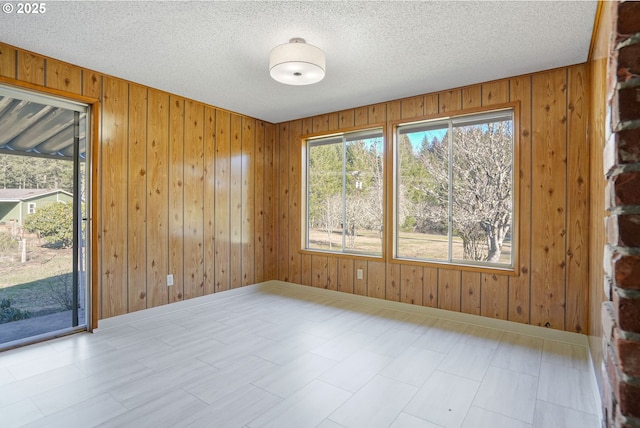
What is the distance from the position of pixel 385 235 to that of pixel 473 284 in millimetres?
1132

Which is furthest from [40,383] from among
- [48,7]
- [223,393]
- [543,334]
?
[543,334]

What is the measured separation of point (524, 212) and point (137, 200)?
4.02 m

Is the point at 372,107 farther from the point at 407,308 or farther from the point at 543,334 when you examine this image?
the point at 543,334

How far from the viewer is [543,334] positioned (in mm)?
3105

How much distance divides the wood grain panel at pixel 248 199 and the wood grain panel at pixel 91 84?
187 cm

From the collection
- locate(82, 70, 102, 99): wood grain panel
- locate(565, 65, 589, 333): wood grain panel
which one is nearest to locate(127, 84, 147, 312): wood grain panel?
locate(82, 70, 102, 99): wood grain panel

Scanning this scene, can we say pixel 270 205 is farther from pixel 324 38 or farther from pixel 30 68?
pixel 30 68

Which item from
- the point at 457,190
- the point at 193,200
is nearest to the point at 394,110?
the point at 457,190

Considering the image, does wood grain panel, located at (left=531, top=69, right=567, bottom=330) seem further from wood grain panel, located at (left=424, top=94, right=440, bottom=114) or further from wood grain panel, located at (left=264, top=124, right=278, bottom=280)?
wood grain panel, located at (left=264, top=124, right=278, bottom=280)

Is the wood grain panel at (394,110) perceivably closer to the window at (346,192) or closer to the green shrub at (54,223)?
the window at (346,192)

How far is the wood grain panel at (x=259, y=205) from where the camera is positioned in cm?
499

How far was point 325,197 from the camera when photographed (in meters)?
4.88

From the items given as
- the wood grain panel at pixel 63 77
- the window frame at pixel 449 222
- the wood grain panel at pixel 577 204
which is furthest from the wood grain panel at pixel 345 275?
the wood grain panel at pixel 63 77

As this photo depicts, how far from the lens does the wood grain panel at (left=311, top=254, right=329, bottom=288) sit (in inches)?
185
